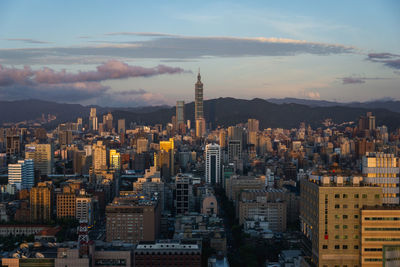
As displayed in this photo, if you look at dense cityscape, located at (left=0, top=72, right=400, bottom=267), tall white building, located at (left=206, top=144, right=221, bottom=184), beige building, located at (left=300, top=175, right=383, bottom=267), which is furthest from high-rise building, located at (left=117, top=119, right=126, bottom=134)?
beige building, located at (left=300, top=175, right=383, bottom=267)

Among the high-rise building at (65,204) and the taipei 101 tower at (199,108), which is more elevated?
the taipei 101 tower at (199,108)

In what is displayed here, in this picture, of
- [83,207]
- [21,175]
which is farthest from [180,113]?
[83,207]

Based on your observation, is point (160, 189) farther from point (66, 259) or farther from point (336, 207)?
point (336, 207)

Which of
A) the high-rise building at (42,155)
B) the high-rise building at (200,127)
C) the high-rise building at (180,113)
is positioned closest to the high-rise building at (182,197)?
the high-rise building at (42,155)

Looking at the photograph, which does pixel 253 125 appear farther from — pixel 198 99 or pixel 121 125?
pixel 121 125

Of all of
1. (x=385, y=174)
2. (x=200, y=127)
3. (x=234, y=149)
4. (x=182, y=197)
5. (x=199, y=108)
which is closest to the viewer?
(x=385, y=174)

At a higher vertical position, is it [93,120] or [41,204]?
[93,120]

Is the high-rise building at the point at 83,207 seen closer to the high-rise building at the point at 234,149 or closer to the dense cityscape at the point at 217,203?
the dense cityscape at the point at 217,203
